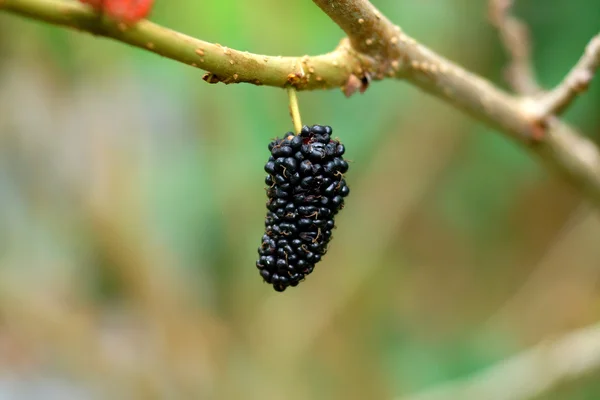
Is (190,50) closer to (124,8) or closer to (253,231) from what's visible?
(124,8)

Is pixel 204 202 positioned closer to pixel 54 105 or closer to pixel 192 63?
pixel 54 105

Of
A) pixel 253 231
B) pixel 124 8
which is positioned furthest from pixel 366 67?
pixel 253 231

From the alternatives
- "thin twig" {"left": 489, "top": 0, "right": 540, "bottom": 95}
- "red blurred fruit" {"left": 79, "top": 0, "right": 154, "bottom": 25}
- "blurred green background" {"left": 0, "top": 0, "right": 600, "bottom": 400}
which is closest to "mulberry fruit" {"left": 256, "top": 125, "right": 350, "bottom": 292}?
"red blurred fruit" {"left": 79, "top": 0, "right": 154, "bottom": 25}

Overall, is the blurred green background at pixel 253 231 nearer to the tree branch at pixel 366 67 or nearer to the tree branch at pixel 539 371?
Result: the tree branch at pixel 539 371

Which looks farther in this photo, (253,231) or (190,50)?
(253,231)

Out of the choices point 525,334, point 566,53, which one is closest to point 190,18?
point 566,53
